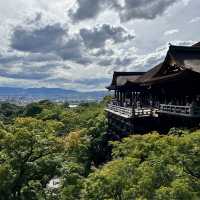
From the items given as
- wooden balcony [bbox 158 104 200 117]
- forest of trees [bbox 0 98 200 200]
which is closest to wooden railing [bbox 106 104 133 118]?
wooden balcony [bbox 158 104 200 117]

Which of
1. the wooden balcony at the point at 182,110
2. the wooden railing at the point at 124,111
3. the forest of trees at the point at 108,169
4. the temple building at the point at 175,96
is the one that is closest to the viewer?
the forest of trees at the point at 108,169

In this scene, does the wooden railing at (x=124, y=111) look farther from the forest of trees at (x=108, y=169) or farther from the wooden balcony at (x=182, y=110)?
the forest of trees at (x=108, y=169)

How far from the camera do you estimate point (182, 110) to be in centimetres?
2955

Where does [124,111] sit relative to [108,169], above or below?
above

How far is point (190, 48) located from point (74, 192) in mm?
20748

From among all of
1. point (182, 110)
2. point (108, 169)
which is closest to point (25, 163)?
point (108, 169)

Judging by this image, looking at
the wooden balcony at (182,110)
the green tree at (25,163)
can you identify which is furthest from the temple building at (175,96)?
the green tree at (25,163)

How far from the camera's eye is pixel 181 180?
54.6ft

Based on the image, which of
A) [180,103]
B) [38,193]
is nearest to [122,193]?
[38,193]

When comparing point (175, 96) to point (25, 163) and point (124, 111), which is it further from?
point (25, 163)

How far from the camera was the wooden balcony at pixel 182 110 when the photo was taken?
2763 cm

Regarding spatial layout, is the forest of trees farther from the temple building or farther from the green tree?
the temple building

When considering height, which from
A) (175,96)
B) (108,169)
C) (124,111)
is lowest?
(108,169)

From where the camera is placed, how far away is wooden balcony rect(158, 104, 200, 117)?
90.6ft
